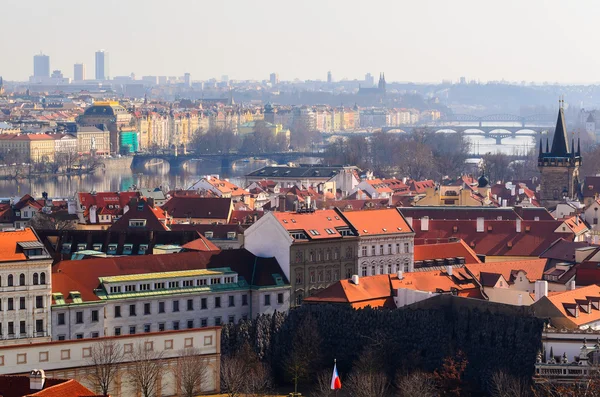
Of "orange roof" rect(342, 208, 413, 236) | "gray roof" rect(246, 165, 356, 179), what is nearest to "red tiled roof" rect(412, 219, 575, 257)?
"orange roof" rect(342, 208, 413, 236)

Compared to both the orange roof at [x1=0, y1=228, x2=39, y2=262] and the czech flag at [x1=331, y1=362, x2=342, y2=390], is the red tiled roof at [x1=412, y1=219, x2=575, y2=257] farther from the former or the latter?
the czech flag at [x1=331, y1=362, x2=342, y2=390]

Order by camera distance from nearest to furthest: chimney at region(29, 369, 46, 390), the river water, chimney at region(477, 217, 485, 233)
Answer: chimney at region(29, 369, 46, 390)
chimney at region(477, 217, 485, 233)
the river water

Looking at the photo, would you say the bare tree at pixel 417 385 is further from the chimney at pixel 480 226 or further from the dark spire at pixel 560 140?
the dark spire at pixel 560 140

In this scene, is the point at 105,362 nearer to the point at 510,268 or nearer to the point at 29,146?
the point at 510,268

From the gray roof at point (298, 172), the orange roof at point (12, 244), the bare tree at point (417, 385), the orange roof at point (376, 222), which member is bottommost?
the gray roof at point (298, 172)

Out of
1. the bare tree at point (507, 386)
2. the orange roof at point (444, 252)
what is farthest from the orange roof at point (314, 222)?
the bare tree at point (507, 386)

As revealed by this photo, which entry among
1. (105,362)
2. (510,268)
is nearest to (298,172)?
(510,268)

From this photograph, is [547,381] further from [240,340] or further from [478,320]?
[240,340]

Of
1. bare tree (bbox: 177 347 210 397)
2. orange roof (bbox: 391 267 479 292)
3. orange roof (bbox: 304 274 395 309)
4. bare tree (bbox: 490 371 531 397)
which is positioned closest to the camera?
bare tree (bbox: 490 371 531 397)
